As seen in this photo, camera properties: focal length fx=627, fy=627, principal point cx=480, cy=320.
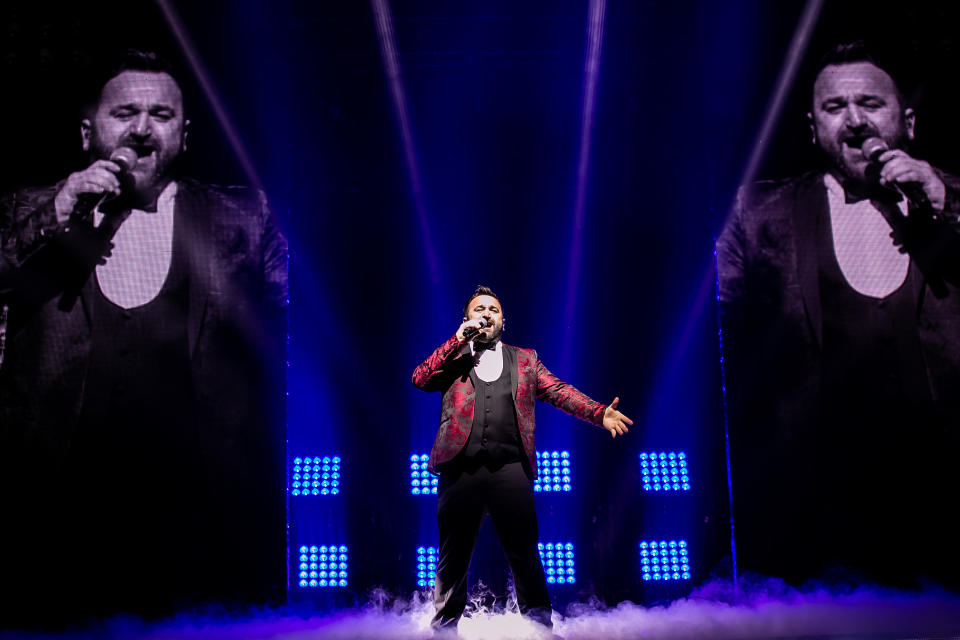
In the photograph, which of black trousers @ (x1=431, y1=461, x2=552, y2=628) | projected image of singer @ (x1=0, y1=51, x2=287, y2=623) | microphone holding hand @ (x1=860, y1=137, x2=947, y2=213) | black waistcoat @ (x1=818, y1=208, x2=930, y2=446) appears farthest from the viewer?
microphone holding hand @ (x1=860, y1=137, x2=947, y2=213)

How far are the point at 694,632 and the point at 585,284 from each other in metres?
2.64

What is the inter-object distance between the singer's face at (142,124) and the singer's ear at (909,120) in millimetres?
5865

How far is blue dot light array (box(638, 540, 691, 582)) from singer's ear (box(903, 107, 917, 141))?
3.79 m

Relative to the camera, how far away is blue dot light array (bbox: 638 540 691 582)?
479 centimetres

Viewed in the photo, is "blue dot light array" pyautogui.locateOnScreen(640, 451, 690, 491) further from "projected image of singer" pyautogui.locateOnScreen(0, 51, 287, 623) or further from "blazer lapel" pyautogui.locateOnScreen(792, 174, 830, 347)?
"projected image of singer" pyautogui.locateOnScreen(0, 51, 287, 623)

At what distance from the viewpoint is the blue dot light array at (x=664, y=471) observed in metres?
4.90

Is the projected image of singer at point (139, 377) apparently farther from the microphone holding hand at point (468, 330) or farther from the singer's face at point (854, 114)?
the singer's face at point (854, 114)

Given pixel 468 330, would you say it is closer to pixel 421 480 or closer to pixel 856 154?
pixel 421 480

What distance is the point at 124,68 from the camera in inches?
197

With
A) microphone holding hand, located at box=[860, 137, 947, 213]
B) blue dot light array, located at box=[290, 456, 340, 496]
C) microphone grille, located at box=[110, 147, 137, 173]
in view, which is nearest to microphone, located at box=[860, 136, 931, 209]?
microphone holding hand, located at box=[860, 137, 947, 213]

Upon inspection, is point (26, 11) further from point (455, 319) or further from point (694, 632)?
point (694, 632)

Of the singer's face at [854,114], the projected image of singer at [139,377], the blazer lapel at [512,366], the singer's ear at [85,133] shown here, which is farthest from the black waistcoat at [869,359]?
the singer's ear at [85,133]

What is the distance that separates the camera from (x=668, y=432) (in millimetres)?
4984

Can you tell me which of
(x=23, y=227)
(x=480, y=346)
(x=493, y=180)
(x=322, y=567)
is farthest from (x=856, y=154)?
(x=23, y=227)
